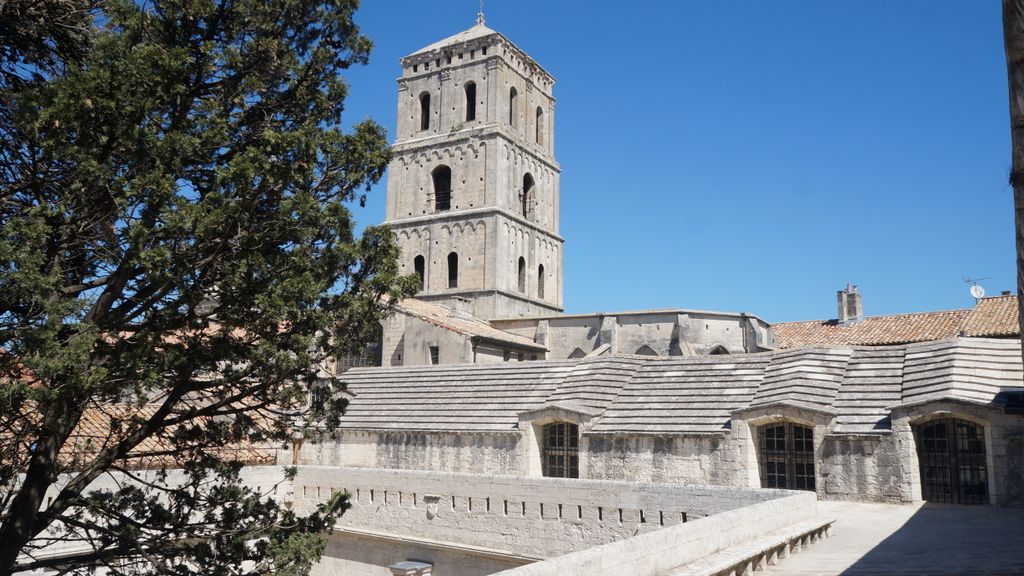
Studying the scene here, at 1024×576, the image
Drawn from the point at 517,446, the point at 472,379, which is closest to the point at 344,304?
the point at 517,446

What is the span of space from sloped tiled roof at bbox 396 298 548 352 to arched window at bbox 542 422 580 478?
1265cm

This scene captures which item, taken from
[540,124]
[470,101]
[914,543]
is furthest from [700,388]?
[540,124]

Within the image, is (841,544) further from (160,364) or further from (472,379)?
(472,379)

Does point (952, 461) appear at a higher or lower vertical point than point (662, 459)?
higher

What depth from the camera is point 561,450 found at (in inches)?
886

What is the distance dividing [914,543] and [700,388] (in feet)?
31.2

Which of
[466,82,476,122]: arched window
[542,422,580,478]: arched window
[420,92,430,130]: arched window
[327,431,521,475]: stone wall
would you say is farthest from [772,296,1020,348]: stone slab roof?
[420,92,430,130]: arched window

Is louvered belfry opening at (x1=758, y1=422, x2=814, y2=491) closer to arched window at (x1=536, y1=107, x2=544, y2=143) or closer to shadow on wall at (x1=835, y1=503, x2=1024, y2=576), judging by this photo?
shadow on wall at (x1=835, y1=503, x2=1024, y2=576)

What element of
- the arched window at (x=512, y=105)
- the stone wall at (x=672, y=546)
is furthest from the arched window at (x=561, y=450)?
the arched window at (x=512, y=105)

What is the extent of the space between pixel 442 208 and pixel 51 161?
132ft

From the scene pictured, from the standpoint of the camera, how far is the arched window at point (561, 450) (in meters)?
22.2

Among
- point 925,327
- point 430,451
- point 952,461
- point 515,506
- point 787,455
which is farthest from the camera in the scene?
point 925,327

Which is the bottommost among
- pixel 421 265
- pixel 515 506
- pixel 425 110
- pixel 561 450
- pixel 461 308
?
pixel 515 506

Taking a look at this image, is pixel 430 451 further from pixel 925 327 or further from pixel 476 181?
pixel 476 181
